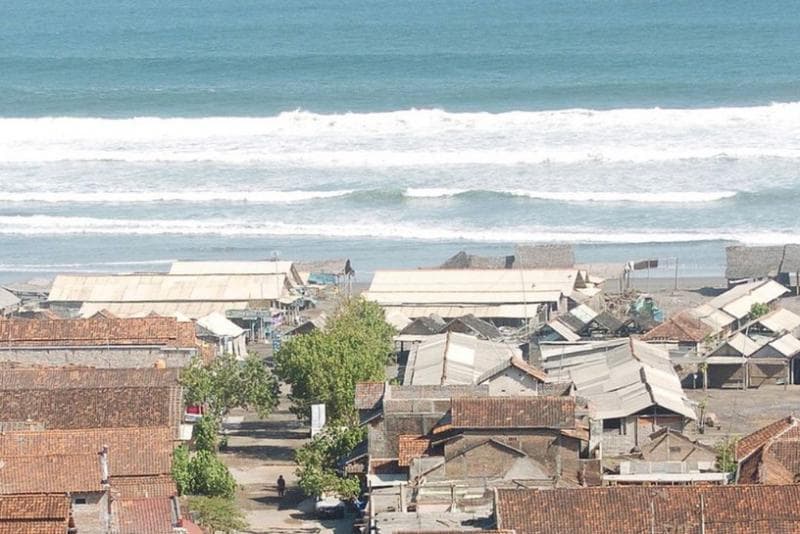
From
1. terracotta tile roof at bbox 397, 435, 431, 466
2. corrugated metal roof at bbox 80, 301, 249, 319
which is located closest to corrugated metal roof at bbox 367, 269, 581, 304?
corrugated metal roof at bbox 80, 301, 249, 319

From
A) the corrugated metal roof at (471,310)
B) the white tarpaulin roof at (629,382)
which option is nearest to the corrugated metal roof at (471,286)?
the corrugated metal roof at (471,310)

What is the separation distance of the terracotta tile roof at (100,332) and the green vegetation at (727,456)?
12925 millimetres

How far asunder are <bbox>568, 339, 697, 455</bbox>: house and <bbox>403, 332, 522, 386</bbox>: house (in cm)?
188

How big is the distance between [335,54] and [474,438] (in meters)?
85.4

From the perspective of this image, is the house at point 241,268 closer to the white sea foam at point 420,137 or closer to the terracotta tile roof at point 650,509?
the terracotta tile roof at point 650,509

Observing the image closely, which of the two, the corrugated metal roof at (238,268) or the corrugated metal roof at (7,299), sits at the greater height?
the corrugated metal roof at (238,268)

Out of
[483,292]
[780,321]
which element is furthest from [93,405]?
[780,321]

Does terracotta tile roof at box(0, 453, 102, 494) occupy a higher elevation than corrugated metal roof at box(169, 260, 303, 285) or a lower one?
lower

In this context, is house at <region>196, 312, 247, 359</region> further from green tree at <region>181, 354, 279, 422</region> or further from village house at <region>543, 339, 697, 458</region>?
village house at <region>543, 339, 697, 458</region>

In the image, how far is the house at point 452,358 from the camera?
134ft

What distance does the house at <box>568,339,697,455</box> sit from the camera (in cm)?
3853

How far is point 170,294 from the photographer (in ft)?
172

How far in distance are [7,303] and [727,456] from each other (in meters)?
23.6

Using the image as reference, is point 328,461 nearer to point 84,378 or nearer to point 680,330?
point 84,378
